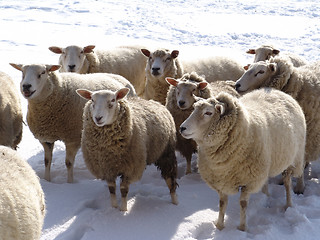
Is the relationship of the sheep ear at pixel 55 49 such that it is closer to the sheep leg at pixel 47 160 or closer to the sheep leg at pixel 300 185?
the sheep leg at pixel 47 160

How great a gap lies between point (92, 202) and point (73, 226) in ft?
1.96

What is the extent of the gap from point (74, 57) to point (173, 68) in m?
1.51

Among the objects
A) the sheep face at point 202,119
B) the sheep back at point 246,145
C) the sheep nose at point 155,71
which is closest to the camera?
the sheep face at point 202,119

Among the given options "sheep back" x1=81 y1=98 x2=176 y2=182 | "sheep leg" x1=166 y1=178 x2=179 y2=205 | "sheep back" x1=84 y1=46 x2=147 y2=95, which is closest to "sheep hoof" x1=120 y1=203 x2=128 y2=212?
"sheep back" x1=81 y1=98 x2=176 y2=182

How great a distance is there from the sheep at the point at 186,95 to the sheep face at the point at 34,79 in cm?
148

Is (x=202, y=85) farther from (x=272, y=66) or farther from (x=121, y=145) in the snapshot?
(x=121, y=145)

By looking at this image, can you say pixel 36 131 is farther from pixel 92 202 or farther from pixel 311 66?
pixel 311 66

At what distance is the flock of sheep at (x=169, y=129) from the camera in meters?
4.19

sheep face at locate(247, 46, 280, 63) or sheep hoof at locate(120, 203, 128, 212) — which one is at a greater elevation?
sheep face at locate(247, 46, 280, 63)

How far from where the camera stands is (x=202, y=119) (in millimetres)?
4195

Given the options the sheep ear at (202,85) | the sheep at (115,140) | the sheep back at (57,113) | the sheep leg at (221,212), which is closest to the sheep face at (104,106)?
the sheep at (115,140)

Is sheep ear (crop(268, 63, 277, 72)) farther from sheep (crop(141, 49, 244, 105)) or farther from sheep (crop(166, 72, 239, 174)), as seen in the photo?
sheep (crop(141, 49, 244, 105))

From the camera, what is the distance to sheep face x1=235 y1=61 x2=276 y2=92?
18.7 feet

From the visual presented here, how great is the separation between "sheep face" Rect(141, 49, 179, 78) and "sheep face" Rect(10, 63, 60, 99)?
1679 mm
